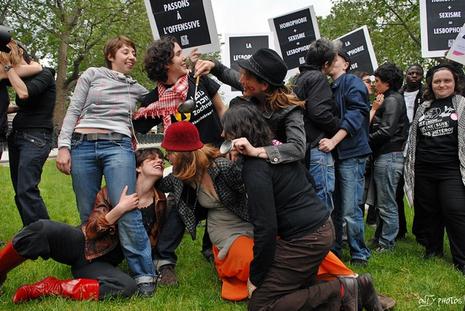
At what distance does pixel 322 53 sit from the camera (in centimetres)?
426

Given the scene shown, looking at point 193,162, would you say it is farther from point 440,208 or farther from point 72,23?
point 72,23

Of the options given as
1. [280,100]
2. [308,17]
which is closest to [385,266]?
[280,100]

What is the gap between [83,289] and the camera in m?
3.50

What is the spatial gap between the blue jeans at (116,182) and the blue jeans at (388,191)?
254 cm

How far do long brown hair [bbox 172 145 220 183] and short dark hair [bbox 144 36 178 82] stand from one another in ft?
2.58

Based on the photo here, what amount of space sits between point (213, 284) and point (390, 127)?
8.02ft

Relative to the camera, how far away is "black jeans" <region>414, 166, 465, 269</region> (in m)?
4.47

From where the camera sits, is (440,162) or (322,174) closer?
(322,174)

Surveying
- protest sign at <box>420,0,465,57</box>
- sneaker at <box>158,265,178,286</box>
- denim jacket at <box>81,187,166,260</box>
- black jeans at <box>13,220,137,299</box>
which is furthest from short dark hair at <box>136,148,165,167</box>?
Answer: protest sign at <box>420,0,465,57</box>

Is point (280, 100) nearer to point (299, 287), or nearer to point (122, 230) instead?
point (299, 287)

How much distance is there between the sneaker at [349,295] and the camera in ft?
10.1

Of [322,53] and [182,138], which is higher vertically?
[322,53]

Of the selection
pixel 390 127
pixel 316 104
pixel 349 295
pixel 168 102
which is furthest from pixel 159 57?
pixel 390 127

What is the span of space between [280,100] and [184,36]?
1548mm
